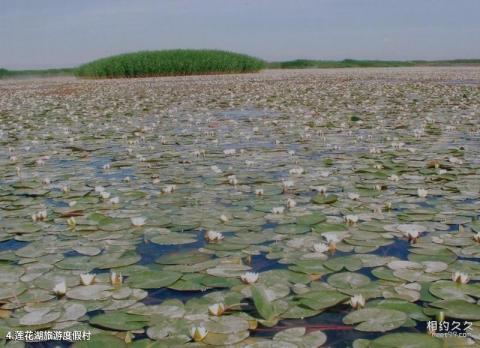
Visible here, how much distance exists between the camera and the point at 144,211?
3.33 m

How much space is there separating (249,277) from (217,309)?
0.99 feet

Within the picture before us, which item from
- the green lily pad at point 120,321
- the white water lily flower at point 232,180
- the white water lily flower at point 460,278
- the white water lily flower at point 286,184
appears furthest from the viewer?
the white water lily flower at point 232,180

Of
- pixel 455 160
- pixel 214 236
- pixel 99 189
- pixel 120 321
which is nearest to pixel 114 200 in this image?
Answer: pixel 99 189

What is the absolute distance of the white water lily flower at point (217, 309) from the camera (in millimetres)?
1926

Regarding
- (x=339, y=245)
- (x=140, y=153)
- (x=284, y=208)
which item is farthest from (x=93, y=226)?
(x=140, y=153)

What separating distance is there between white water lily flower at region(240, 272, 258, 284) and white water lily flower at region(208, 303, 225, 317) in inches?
10.7

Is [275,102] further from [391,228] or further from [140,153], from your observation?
[391,228]

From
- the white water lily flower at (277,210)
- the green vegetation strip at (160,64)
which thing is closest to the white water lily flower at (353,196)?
the white water lily flower at (277,210)

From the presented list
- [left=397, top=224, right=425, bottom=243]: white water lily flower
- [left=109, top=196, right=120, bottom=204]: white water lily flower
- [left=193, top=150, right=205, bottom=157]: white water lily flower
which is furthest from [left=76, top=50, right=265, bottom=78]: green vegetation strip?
[left=397, top=224, right=425, bottom=243]: white water lily flower

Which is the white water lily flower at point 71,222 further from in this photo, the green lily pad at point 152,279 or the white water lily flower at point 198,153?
the white water lily flower at point 198,153

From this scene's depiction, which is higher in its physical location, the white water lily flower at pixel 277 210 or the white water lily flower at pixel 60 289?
the white water lily flower at pixel 277 210

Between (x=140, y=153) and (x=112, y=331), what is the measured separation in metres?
3.72

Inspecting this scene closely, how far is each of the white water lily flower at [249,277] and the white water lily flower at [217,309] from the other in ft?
0.89

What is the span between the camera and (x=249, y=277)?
2.19 metres
